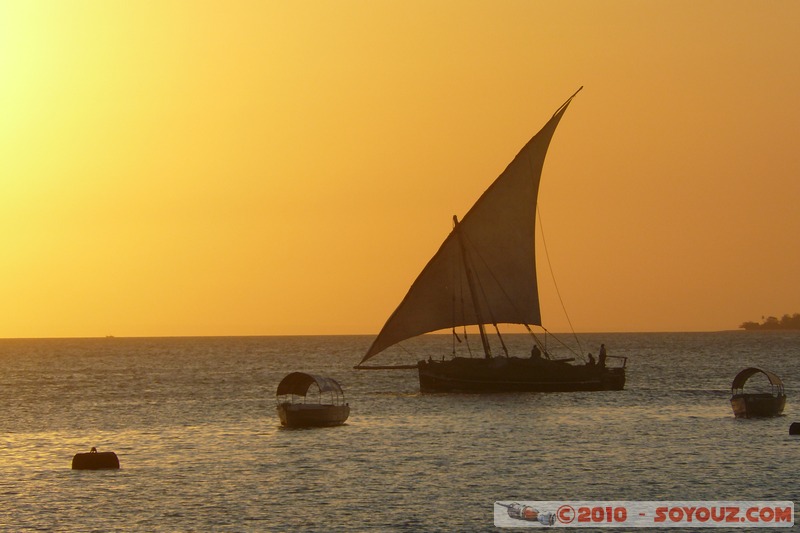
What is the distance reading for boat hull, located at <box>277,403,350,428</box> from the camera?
267 feet

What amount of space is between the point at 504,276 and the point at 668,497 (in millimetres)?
50186

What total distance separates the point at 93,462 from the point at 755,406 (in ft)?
142

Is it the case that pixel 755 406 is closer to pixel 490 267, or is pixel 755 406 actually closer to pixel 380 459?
pixel 490 267

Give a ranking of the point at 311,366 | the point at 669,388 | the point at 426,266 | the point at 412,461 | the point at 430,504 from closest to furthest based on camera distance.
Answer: the point at 430,504
the point at 412,461
the point at 426,266
the point at 669,388
the point at 311,366

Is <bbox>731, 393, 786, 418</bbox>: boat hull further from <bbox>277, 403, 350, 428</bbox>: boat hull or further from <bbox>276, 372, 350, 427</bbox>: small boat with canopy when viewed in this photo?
<bbox>277, 403, 350, 428</bbox>: boat hull

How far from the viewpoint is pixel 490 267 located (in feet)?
336

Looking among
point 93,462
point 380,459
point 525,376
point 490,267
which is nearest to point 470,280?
point 490,267

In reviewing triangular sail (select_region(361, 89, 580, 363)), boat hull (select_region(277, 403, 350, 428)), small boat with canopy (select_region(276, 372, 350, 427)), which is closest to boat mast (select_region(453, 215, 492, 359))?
triangular sail (select_region(361, 89, 580, 363))

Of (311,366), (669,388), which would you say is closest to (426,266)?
(669,388)

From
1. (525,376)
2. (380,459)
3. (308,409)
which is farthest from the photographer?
(525,376)

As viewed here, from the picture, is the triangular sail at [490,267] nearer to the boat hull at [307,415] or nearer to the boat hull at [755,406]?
the boat hull at [307,415]

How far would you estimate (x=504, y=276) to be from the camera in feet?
336

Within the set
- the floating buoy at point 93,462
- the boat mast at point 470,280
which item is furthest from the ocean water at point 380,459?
the boat mast at point 470,280

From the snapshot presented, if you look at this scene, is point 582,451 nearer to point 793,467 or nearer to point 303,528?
point 793,467
